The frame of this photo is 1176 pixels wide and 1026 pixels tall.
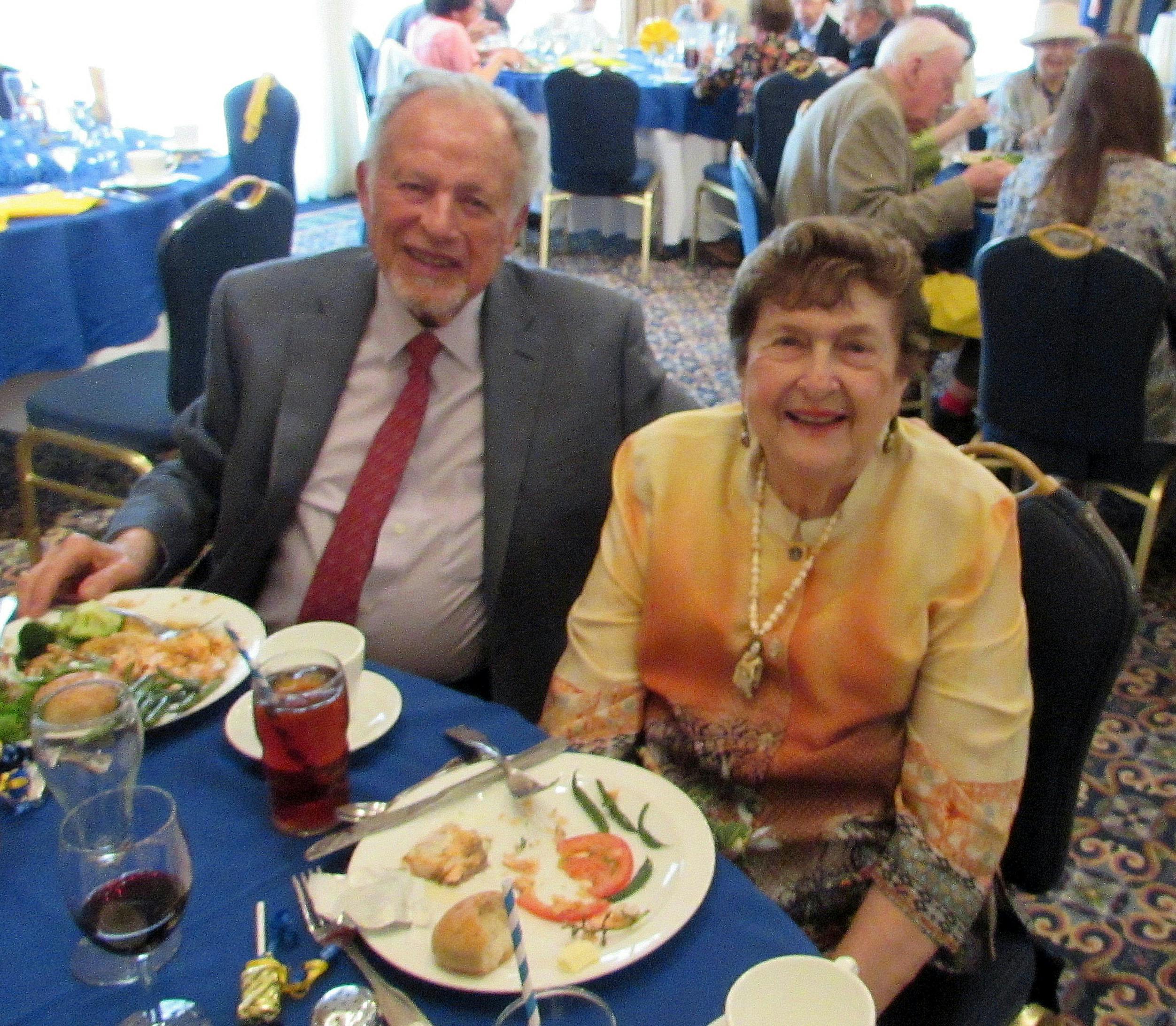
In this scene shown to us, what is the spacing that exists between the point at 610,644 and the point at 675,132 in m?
5.41

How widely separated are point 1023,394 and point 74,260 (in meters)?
2.72

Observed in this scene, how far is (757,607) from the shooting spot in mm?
1327

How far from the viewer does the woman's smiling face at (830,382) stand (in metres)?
1.26

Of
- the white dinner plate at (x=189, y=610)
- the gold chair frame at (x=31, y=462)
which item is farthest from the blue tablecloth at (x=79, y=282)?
the white dinner plate at (x=189, y=610)

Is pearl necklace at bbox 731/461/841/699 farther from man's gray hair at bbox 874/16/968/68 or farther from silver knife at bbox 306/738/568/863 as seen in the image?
man's gray hair at bbox 874/16/968/68

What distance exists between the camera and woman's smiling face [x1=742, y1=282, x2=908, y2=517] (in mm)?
1262

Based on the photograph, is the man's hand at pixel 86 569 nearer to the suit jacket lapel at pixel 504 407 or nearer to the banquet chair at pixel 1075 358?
the suit jacket lapel at pixel 504 407

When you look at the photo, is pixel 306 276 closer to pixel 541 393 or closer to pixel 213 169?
pixel 541 393

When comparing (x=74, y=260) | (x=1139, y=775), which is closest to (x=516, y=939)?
(x=1139, y=775)

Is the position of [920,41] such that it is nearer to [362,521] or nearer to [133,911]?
[362,521]

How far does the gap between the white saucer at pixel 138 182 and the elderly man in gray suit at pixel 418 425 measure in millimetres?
2020

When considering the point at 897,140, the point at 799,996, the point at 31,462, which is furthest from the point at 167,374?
the point at 799,996

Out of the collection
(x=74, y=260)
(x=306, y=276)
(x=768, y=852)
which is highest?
(x=306, y=276)

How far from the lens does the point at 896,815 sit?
1273 millimetres
